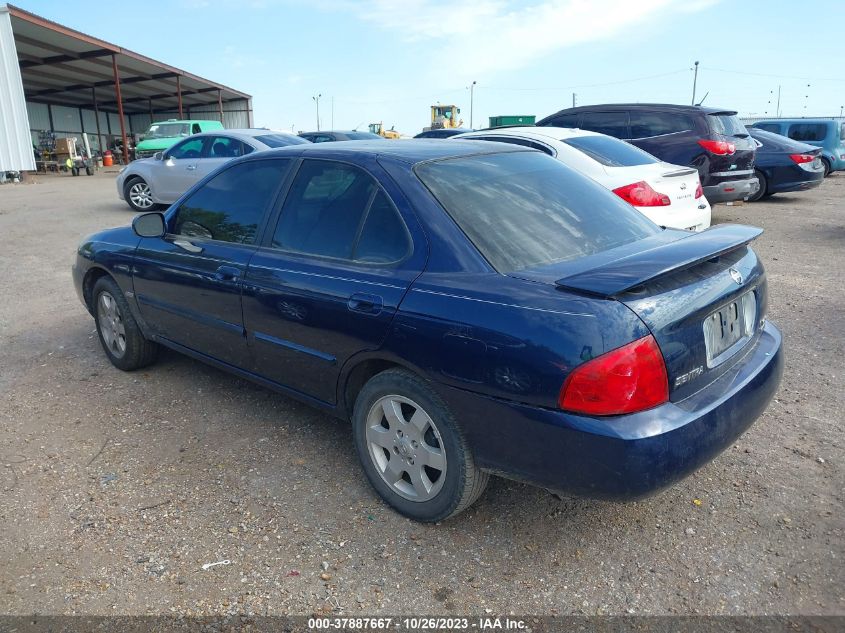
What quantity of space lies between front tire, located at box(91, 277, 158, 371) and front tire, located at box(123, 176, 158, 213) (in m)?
8.83

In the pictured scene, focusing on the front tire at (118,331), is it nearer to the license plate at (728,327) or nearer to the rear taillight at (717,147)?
the license plate at (728,327)

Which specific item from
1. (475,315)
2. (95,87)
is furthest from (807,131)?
(95,87)

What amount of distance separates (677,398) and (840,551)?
1050 millimetres

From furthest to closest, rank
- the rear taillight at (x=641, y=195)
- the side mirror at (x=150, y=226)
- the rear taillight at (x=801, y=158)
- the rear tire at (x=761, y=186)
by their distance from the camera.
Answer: the rear tire at (x=761, y=186) → the rear taillight at (x=801, y=158) → the rear taillight at (x=641, y=195) → the side mirror at (x=150, y=226)

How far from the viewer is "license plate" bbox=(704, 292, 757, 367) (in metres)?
2.46

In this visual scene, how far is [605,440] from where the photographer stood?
215 cm

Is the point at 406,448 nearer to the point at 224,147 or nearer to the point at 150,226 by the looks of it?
the point at 150,226

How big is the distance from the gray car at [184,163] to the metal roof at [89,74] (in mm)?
13420

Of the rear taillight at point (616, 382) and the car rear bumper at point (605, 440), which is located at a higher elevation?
the rear taillight at point (616, 382)

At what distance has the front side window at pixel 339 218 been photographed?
2.87 metres

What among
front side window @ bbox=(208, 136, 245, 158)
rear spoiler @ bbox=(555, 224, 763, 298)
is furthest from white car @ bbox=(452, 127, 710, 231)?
front side window @ bbox=(208, 136, 245, 158)

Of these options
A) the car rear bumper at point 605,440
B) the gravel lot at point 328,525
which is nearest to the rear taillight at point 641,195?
the gravel lot at point 328,525

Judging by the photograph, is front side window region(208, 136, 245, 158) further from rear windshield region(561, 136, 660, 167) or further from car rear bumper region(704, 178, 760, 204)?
car rear bumper region(704, 178, 760, 204)

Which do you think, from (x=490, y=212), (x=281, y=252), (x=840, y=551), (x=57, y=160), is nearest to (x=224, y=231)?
(x=281, y=252)
